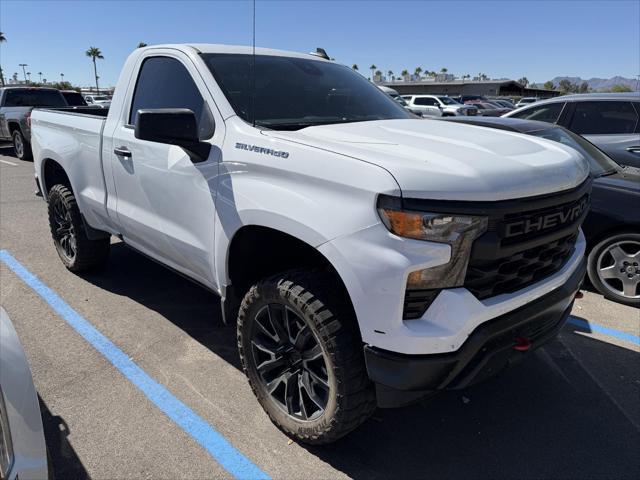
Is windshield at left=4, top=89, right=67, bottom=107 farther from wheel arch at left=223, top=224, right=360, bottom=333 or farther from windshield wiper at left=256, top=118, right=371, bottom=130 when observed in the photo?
wheel arch at left=223, top=224, right=360, bottom=333

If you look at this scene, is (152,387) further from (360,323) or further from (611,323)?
(611,323)

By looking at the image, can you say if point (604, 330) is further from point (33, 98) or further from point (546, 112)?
point (33, 98)

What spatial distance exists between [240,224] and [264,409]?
1.06 m

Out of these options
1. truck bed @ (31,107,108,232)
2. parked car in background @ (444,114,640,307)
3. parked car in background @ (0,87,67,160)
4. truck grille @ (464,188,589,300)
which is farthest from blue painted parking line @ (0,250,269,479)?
parked car in background @ (0,87,67,160)

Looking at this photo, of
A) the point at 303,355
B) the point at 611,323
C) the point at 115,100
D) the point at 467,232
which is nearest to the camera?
the point at 467,232

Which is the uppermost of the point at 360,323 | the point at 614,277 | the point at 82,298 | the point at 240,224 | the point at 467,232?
the point at 467,232

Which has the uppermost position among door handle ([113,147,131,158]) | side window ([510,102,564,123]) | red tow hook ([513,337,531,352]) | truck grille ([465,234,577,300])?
side window ([510,102,564,123])

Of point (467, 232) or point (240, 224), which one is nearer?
point (467, 232)

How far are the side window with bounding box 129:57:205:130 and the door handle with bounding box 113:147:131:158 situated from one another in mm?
238

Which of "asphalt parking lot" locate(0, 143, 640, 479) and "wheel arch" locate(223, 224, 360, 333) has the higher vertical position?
"wheel arch" locate(223, 224, 360, 333)

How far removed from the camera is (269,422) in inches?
110

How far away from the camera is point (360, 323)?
6.82 ft

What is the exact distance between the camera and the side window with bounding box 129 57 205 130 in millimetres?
3068

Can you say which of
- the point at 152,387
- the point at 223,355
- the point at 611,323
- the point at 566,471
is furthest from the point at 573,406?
the point at 152,387
